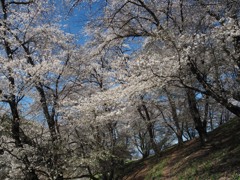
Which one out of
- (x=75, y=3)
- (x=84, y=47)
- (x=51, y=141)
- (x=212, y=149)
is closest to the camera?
(x=75, y=3)

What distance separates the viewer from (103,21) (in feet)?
34.6

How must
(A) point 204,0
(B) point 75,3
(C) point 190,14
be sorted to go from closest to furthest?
(B) point 75,3
(A) point 204,0
(C) point 190,14

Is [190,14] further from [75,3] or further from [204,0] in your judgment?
[75,3]

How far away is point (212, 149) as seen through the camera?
13133mm

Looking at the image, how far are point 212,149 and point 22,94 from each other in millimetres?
8558

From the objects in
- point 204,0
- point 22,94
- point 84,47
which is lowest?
point 22,94

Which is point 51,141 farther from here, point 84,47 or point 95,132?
point 84,47

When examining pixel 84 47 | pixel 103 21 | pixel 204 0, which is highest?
pixel 84 47

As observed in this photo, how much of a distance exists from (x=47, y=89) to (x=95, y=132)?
307 cm

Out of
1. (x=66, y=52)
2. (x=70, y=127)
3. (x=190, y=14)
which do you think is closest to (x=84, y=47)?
(x=66, y=52)

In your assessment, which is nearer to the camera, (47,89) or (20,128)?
(20,128)

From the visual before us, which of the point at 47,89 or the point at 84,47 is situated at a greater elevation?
the point at 84,47

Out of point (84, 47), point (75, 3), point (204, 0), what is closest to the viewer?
point (75, 3)

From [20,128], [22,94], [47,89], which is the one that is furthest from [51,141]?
[47,89]
